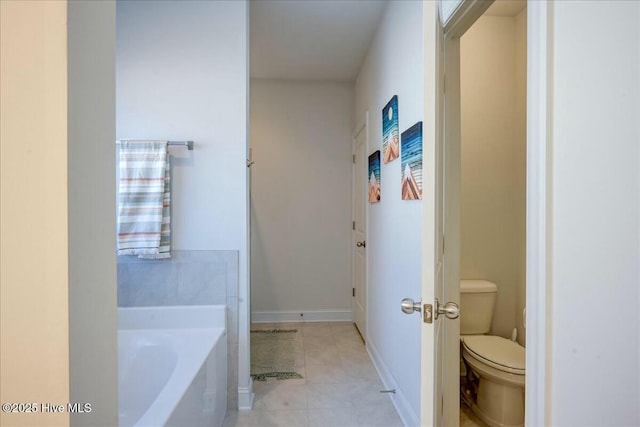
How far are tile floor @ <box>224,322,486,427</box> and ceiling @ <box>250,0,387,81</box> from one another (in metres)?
2.66

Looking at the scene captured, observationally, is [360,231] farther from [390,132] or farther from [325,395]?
[325,395]

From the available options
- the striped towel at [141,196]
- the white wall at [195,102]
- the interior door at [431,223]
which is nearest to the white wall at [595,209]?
the interior door at [431,223]

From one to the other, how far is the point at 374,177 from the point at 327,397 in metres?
1.65

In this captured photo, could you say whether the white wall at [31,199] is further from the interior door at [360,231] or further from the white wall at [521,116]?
the interior door at [360,231]

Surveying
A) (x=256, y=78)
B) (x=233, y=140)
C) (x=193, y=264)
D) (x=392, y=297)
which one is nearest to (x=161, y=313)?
(x=193, y=264)

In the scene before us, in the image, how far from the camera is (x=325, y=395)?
2.13m

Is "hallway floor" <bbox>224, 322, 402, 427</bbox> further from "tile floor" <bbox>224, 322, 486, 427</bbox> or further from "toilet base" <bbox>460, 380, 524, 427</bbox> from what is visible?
"toilet base" <bbox>460, 380, 524, 427</bbox>

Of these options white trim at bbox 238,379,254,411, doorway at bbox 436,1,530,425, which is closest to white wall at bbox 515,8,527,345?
doorway at bbox 436,1,530,425

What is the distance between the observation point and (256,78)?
346 cm

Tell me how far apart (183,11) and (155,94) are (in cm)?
55

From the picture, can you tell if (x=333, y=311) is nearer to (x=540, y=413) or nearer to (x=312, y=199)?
(x=312, y=199)

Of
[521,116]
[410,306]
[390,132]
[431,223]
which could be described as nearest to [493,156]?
[521,116]

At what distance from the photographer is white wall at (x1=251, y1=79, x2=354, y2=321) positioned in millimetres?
3514

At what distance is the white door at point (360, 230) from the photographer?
308 cm
